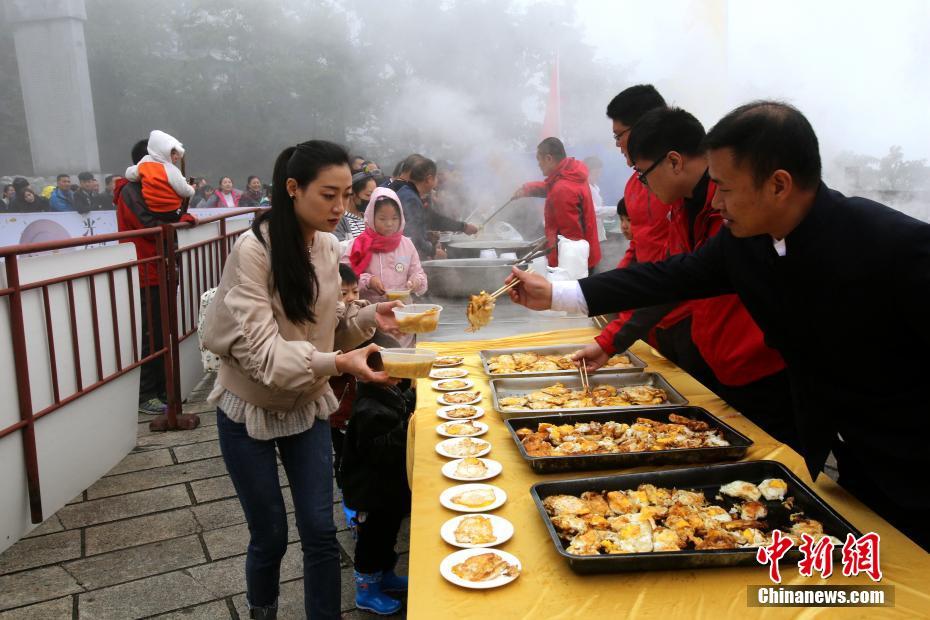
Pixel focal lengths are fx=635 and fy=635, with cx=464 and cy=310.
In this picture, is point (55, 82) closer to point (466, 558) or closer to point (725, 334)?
point (725, 334)

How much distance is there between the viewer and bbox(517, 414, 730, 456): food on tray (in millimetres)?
2014

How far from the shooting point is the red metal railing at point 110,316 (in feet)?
10.2

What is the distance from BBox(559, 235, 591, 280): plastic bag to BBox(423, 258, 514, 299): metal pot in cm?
83

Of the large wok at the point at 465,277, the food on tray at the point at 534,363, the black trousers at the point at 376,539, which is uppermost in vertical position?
the large wok at the point at 465,277

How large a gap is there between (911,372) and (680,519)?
2.18 feet

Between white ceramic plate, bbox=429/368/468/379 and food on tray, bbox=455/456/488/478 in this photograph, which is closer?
food on tray, bbox=455/456/488/478

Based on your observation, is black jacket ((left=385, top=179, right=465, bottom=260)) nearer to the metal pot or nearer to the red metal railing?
the metal pot

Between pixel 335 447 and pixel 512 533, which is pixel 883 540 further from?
pixel 335 447

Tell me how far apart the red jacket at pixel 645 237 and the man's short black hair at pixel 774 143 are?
135 centimetres

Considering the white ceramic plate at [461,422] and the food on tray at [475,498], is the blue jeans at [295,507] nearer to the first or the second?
the white ceramic plate at [461,422]

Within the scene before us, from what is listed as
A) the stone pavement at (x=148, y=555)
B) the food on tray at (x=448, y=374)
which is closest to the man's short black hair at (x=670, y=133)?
the food on tray at (x=448, y=374)

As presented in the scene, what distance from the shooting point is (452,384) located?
9.69ft

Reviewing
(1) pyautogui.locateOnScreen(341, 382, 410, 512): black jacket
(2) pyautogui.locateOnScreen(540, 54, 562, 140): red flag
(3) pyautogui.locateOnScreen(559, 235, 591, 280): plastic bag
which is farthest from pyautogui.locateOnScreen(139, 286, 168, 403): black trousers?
(2) pyautogui.locateOnScreen(540, 54, 562, 140): red flag

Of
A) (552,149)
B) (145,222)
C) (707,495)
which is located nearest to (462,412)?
(707,495)
